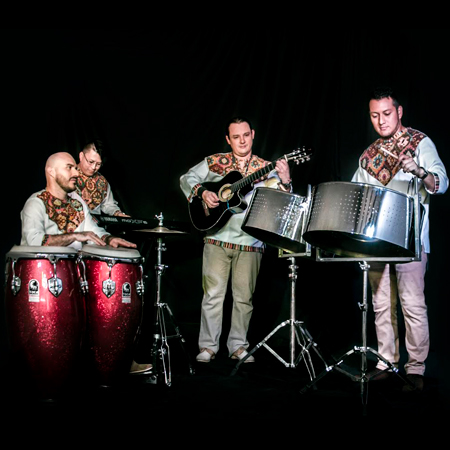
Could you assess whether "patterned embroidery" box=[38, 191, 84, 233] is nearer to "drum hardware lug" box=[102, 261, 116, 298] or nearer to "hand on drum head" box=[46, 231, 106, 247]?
"hand on drum head" box=[46, 231, 106, 247]

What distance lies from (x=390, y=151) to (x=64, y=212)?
5.82 feet

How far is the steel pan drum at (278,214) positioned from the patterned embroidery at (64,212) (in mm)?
887

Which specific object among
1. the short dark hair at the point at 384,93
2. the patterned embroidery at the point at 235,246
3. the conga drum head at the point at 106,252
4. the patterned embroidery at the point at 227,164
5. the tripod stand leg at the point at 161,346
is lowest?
the tripod stand leg at the point at 161,346

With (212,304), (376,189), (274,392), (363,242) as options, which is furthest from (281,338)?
(376,189)

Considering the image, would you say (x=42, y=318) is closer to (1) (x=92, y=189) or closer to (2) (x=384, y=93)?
(1) (x=92, y=189)

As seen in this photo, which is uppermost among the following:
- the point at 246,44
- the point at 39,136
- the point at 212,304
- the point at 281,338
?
the point at 246,44

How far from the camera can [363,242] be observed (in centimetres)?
234

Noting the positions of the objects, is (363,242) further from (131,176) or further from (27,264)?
(131,176)

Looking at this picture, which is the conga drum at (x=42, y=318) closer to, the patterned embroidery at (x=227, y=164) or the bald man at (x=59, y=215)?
the bald man at (x=59, y=215)

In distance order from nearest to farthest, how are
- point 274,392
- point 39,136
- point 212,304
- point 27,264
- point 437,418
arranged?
point 437,418 → point 27,264 → point 274,392 → point 212,304 → point 39,136

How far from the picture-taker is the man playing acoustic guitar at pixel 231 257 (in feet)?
10.7

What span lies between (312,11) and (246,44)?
1.76 ft

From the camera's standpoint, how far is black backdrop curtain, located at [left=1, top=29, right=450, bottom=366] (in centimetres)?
364

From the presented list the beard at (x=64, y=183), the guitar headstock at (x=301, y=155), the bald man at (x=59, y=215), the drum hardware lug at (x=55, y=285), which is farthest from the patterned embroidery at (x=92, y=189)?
the guitar headstock at (x=301, y=155)
